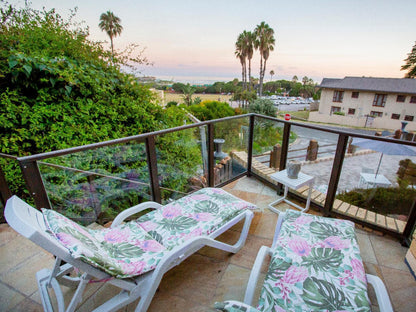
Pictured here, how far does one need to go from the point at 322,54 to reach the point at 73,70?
27.0m

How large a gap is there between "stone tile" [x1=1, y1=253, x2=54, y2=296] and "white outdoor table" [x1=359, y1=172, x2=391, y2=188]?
3.68m

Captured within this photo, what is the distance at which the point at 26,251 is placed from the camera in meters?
2.25

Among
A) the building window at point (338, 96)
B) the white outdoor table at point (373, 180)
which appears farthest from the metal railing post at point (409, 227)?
the building window at point (338, 96)

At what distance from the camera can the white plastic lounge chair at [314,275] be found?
1208 mm

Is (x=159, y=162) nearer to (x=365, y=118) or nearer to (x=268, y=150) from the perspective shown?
(x=268, y=150)

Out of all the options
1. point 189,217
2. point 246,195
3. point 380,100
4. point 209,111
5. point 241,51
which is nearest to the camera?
point 189,217

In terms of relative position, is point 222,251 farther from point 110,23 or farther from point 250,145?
point 110,23

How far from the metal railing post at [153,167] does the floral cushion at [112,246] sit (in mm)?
689

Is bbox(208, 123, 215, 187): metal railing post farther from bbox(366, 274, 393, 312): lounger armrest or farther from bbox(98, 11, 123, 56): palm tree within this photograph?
bbox(98, 11, 123, 56): palm tree

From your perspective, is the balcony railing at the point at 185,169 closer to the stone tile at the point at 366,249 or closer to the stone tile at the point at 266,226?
the stone tile at the point at 366,249

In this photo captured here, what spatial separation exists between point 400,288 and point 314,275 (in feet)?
3.67

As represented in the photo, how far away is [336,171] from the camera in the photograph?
2537mm

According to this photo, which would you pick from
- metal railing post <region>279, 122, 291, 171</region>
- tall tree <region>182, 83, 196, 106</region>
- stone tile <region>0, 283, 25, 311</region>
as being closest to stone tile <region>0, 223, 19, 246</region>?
stone tile <region>0, 283, 25, 311</region>

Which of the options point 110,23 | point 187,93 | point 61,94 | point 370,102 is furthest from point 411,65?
point 61,94
